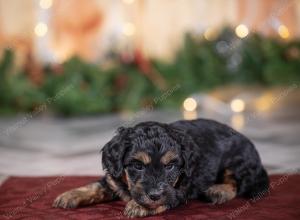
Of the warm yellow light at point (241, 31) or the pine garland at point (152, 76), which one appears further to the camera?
the warm yellow light at point (241, 31)

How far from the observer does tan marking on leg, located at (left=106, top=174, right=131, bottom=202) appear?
303 cm

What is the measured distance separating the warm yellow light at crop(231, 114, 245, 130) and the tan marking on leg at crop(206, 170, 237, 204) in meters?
2.98

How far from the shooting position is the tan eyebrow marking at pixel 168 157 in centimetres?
285

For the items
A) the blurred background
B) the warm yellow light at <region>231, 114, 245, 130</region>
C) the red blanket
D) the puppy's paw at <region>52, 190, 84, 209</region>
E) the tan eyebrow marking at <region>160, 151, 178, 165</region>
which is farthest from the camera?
the blurred background

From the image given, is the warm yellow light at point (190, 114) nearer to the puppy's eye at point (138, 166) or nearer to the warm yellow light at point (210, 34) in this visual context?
the warm yellow light at point (210, 34)

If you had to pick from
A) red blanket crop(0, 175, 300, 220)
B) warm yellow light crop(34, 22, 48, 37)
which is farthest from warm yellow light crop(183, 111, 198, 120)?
red blanket crop(0, 175, 300, 220)

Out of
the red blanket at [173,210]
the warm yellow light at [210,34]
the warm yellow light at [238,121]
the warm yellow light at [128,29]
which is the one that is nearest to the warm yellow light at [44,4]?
the warm yellow light at [128,29]

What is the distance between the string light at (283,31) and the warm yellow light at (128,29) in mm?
2280

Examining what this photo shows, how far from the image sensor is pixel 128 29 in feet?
28.0

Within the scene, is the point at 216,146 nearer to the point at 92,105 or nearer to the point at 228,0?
the point at 92,105

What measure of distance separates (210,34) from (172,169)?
233 inches

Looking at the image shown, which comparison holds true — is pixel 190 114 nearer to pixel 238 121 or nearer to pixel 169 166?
pixel 238 121

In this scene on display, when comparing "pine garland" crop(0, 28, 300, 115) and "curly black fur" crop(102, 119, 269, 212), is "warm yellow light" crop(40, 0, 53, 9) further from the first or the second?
"curly black fur" crop(102, 119, 269, 212)

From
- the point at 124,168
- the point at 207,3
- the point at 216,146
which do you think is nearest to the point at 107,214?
the point at 124,168
